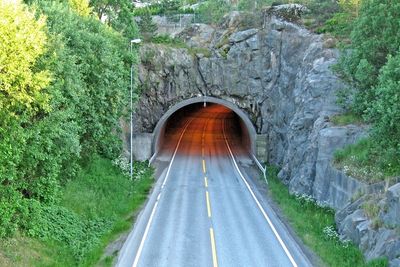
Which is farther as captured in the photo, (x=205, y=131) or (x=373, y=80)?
(x=205, y=131)

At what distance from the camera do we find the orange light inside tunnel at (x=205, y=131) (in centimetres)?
5150

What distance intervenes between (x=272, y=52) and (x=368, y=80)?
19.5 meters

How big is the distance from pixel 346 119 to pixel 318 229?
915cm

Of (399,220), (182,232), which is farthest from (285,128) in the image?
(399,220)

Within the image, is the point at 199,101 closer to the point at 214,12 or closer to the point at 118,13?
the point at 118,13

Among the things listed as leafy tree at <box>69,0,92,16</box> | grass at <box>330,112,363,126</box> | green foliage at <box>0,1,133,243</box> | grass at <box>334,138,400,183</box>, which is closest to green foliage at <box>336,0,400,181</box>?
grass at <box>334,138,400,183</box>

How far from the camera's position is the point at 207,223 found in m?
27.7

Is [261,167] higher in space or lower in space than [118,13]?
lower

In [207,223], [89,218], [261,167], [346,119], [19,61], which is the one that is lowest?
[207,223]

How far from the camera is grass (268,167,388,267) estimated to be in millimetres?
21191

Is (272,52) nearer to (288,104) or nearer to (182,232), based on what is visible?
(288,104)

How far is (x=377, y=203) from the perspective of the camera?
73.9ft

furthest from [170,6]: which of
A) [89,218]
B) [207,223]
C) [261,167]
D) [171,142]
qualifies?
[89,218]

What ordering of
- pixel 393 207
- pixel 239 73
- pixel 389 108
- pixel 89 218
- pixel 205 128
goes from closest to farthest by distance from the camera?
pixel 393 207, pixel 389 108, pixel 89 218, pixel 239 73, pixel 205 128
